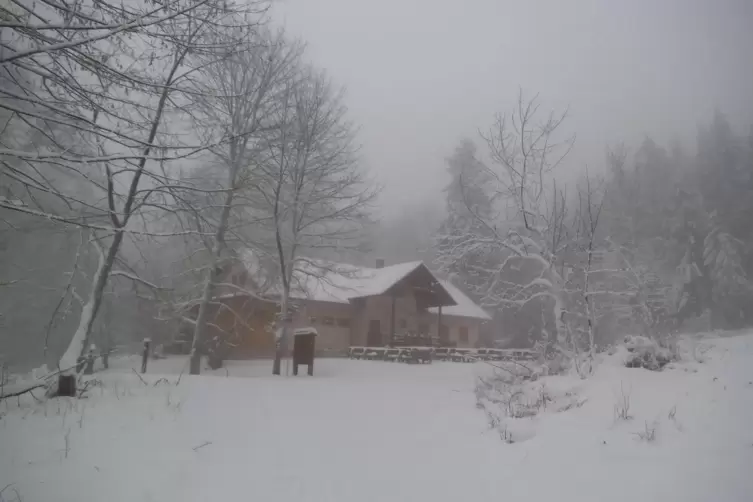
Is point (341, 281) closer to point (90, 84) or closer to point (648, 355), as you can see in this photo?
point (648, 355)

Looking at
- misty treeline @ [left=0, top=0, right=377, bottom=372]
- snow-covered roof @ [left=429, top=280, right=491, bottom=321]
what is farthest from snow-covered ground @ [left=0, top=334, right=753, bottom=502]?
snow-covered roof @ [left=429, top=280, right=491, bottom=321]

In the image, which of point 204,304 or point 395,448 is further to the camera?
point 204,304

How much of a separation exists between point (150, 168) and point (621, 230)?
356 inches

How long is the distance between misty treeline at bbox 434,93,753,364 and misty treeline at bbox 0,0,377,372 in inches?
204

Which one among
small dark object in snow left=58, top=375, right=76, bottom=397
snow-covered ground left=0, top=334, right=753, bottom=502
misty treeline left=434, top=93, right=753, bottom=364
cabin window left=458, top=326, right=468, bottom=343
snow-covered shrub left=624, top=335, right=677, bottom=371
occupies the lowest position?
snow-covered ground left=0, top=334, right=753, bottom=502

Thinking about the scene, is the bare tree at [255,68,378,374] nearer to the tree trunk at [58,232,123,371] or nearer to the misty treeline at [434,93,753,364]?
the misty treeline at [434,93,753,364]

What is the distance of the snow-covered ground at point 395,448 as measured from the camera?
11.0 feet

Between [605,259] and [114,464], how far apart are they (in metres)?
9.71

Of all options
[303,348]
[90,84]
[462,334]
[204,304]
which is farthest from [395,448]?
[462,334]

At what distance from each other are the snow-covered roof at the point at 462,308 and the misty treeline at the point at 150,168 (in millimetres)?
17340

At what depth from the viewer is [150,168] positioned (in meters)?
4.68

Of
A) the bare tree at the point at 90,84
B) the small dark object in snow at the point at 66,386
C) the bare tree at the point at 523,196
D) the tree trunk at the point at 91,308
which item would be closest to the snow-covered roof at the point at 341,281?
the bare tree at the point at 523,196

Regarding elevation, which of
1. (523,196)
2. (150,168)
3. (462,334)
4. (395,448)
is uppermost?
(523,196)

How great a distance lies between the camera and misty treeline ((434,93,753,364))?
18.0ft
